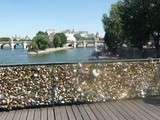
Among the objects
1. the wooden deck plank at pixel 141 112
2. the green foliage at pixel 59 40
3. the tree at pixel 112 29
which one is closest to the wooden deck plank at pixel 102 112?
the wooden deck plank at pixel 141 112

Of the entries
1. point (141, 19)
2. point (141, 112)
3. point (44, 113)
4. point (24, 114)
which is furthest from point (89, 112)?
point (141, 19)

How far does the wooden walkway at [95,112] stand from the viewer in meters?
10.9

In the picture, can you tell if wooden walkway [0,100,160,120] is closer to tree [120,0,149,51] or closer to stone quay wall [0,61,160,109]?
stone quay wall [0,61,160,109]

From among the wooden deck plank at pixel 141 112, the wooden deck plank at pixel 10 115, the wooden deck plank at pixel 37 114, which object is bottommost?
the wooden deck plank at pixel 10 115

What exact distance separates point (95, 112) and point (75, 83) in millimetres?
1628

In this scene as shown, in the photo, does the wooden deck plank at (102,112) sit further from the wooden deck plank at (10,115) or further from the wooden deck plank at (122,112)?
the wooden deck plank at (10,115)

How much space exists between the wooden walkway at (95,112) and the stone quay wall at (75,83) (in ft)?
1.16

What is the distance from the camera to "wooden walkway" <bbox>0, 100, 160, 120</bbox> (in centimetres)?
1086

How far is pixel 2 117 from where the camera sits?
11.3 meters

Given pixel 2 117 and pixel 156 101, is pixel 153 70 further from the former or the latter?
pixel 2 117

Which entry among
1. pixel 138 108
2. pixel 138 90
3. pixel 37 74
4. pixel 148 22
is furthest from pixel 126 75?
pixel 148 22

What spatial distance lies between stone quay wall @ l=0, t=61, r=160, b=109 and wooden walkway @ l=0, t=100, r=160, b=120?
0.35 m

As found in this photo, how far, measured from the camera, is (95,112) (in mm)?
11539

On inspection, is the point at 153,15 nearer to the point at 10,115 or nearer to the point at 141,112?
the point at 141,112
